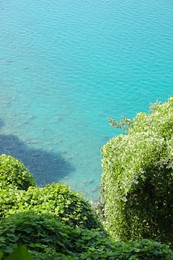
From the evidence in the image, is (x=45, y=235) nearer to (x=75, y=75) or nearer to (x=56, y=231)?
(x=56, y=231)

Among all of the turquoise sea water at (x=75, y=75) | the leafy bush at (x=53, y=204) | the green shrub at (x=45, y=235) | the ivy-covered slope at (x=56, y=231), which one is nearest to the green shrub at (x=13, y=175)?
the ivy-covered slope at (x=56, y=231)

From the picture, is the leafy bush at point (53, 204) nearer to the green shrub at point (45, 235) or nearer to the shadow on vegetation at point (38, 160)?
the green shrub at point (45, 235)

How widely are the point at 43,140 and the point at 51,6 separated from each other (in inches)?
556

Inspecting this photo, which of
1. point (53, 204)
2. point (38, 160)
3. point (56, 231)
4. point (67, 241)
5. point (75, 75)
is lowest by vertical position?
point (67, 241)

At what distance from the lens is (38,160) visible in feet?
51.6

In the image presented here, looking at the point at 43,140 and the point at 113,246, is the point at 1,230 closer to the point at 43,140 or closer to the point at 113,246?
the point at 113,246

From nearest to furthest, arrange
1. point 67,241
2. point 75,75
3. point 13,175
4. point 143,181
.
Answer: point 67,241 → point 13,175 → point 143,181 → point 75,75

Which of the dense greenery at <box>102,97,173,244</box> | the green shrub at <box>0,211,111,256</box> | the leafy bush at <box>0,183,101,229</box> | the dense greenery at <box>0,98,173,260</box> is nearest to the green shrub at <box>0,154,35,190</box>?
the dense greenery at <box>0,98,173,260</box>

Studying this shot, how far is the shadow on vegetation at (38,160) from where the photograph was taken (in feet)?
49.1

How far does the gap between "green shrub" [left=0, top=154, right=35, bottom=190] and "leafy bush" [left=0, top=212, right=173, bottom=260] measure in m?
1.64

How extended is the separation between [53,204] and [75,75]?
15665 millimetres

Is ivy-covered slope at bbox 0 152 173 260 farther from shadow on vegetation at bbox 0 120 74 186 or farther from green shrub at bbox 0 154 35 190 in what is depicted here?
shadow on vegetation at bbox 0 120 74 186

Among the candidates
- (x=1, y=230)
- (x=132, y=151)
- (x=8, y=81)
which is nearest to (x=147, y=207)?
(x=132, y=151)

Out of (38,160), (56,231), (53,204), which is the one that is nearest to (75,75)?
(38,160)
